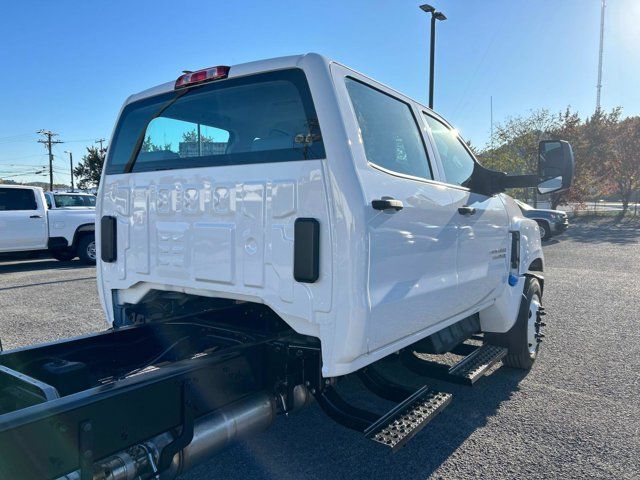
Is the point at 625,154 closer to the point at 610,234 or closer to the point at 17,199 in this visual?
the point at 610,234

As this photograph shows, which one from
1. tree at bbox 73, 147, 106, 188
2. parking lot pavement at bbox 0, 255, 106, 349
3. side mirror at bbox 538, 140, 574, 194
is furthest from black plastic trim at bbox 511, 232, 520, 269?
tree at bbox 73, 147, 106, 188

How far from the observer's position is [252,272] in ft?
8.52

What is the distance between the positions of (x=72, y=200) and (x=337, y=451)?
13.7m

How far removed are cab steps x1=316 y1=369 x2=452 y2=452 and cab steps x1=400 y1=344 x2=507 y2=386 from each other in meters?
0.57

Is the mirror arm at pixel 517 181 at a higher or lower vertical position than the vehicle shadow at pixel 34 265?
higher

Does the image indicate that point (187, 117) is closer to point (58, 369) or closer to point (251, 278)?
point (251, 278)

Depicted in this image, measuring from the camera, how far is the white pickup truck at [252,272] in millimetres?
2102

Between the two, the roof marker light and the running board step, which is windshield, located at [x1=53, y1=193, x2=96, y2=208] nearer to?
the roof marker light

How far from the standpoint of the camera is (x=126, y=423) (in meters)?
1.98

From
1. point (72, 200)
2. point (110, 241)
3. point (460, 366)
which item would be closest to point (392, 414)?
point (460, 366)

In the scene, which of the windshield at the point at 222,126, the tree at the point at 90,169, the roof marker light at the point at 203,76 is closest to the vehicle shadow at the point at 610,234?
the windshield at the point at 222,126

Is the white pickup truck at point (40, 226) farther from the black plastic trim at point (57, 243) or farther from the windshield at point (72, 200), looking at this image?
the windshield at point (72, 200)

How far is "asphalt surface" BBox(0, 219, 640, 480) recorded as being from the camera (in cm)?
313

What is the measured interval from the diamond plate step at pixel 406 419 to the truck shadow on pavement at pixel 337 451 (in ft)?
1.69
